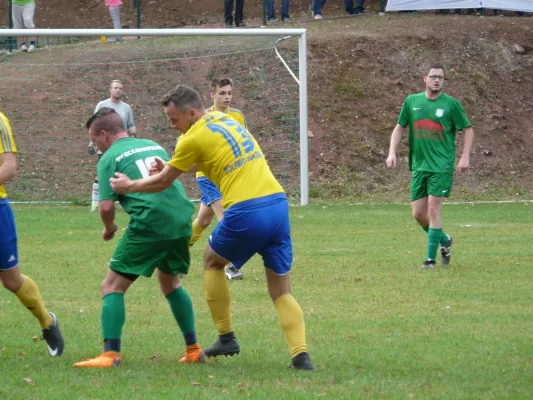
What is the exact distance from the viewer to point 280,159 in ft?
70.6

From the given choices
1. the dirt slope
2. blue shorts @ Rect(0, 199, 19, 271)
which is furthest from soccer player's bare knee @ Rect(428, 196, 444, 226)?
the dirt slope

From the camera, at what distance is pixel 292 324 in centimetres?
632

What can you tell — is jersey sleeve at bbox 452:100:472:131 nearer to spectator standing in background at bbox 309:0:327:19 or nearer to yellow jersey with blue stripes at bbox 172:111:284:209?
yellow jersey with blue stripes at bbox 172:111:284:209

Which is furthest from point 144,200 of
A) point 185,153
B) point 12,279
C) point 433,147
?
point 433,147

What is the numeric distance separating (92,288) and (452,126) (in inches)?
176

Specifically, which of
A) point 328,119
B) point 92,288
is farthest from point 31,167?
point 92,288

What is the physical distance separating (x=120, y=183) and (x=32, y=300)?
1245mm

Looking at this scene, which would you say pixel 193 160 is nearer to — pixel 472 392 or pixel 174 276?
pixel 174 276

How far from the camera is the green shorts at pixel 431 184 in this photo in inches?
436

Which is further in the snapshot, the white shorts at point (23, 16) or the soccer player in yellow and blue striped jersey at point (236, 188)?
the white shorts at point (23, 16)

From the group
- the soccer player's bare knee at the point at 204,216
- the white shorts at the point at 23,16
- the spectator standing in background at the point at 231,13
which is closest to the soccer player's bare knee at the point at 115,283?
the soccer player's bare knee at the point at 204,216

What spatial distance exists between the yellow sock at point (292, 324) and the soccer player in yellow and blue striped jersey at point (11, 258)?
5.50ft

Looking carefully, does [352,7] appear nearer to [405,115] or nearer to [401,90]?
[401,90]

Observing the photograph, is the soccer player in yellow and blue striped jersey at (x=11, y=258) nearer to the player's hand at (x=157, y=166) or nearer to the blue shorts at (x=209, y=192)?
the player's hand at (x=157, y=166)
